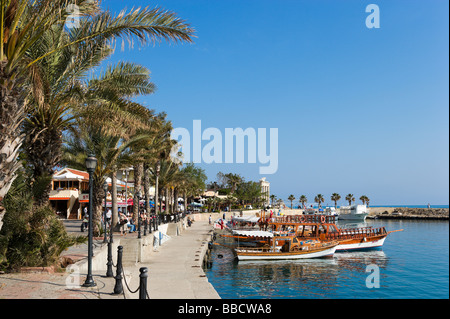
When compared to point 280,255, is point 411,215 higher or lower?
lower

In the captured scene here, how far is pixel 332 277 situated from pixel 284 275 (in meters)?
3.27

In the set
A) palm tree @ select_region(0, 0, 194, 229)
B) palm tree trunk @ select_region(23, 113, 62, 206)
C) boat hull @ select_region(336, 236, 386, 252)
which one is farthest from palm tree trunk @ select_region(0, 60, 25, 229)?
boat hull @ select_region(336, 236, 386, 252)

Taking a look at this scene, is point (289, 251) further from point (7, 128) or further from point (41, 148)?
point (7, 128)

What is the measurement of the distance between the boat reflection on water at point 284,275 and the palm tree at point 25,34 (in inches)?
540

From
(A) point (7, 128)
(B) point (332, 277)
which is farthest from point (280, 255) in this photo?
(A) point (7, 128)

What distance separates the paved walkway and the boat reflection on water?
311cm

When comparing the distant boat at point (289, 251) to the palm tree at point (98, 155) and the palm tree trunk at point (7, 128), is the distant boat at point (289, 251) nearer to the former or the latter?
the palm tree at point (98, 155)

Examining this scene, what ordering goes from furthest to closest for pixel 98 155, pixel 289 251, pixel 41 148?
pixel 289 251
pixel 98 155
pixel 41 148

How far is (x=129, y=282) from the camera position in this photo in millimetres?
12727

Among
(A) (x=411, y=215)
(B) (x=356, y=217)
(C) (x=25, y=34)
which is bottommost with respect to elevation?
(A) (x=411, y=215)

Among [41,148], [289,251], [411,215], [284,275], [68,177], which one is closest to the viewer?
[41,148]

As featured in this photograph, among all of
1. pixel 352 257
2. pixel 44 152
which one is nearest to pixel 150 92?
pixel 44 152

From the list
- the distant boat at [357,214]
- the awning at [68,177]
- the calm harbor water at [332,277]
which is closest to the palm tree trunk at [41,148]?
the calm harbor water at [332,277]

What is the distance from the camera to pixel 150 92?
51.7ft
